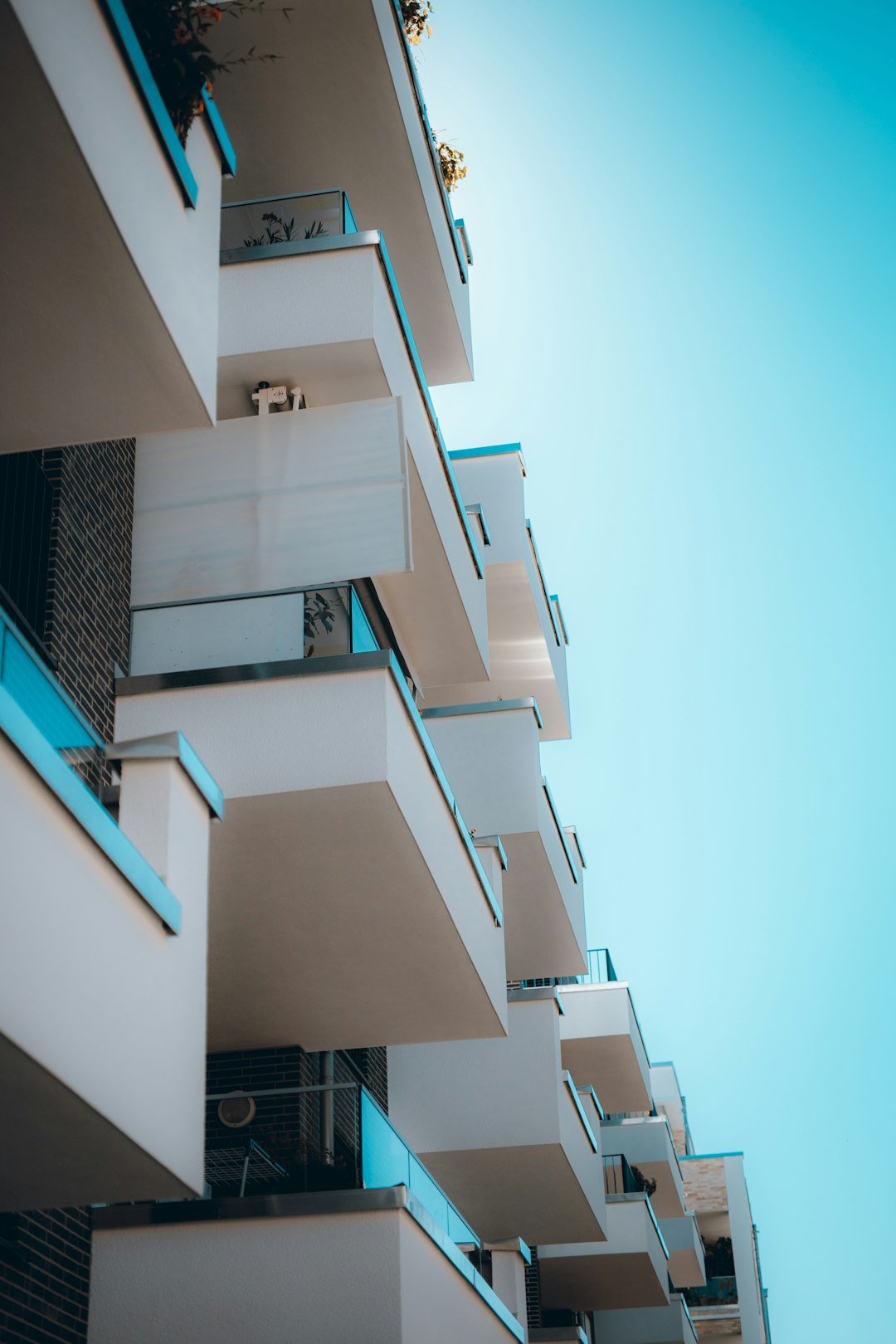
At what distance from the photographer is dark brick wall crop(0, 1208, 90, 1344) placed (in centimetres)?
798

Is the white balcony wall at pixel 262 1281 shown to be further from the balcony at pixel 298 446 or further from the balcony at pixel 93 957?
the balcony at pixel 298 446

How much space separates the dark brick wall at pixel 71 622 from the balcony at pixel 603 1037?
12.4 m

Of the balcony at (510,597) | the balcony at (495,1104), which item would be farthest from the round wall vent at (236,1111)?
the balcony at (510,597)

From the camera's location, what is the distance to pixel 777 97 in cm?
5641

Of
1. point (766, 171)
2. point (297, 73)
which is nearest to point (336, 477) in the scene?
point (297, 73)

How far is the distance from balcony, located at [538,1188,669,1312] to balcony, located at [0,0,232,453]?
47.0 ft

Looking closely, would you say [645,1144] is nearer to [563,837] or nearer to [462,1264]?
[563,837]

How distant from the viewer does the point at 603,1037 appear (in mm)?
21797

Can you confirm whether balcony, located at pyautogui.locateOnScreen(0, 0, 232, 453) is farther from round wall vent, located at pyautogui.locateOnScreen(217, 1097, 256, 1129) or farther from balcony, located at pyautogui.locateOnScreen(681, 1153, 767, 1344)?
balcony, located at pyautogui.locateOnScreen(681, 1153, 767, 1344)

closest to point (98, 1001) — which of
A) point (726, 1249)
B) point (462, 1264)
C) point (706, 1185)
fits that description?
point (462, 1264)

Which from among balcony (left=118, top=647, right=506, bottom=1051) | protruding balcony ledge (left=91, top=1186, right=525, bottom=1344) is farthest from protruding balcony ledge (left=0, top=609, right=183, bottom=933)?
protruding balcony ledge (left=91, top=1186, right=525, bottom=1344)

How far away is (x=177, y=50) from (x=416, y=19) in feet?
27.1

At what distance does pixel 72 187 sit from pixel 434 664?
29.5ft

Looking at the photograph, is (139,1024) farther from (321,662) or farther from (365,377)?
(365,377)
